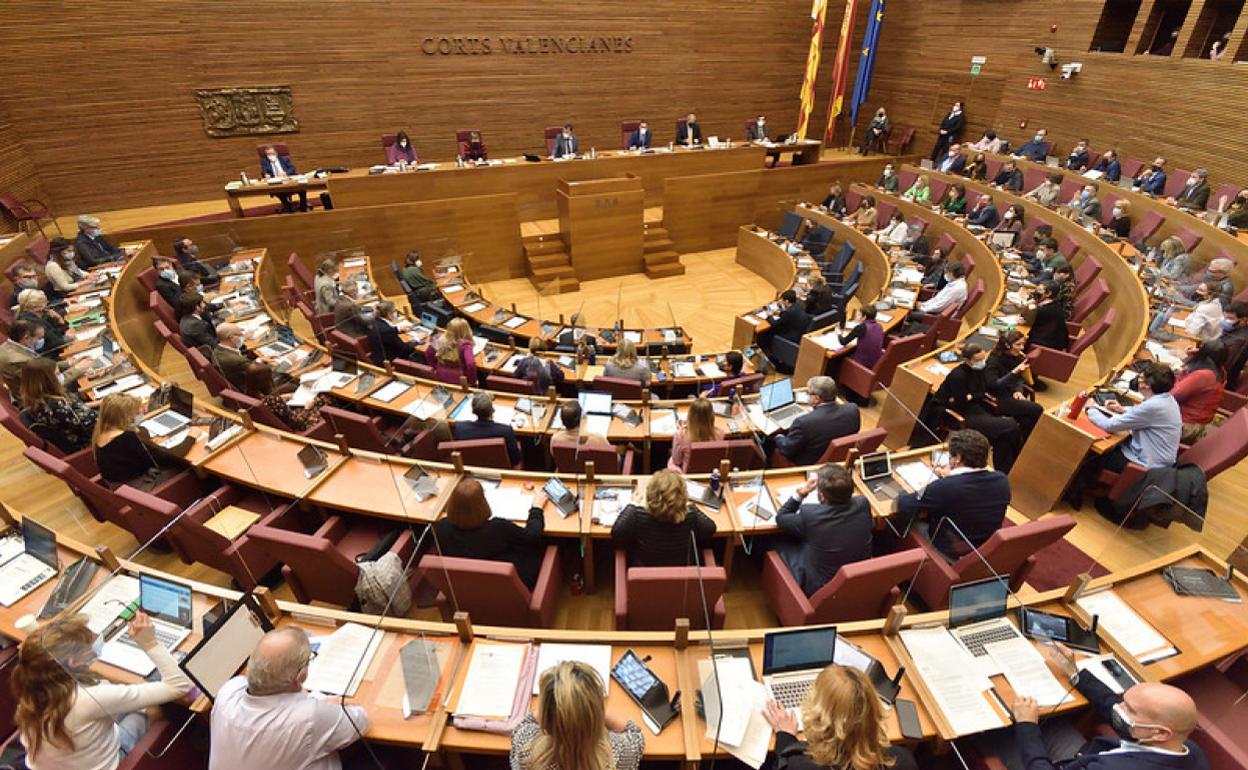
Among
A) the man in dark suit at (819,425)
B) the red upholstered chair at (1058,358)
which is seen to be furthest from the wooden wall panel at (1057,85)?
the man in dark suit at (819,425)

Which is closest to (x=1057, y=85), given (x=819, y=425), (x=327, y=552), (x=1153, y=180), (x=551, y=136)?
(x=1153, y=180)

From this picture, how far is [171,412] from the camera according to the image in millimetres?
4949

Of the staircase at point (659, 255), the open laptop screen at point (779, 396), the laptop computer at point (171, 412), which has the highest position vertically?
the laptop computer at point (171, 412)

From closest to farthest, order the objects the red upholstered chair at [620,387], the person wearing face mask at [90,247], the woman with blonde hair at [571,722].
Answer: the woman with blonde hair at [571,722], the red upholstered chair at [620,387], the person wearing face mask at [90,247]

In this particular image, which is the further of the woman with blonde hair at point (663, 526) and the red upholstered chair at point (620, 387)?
the red upholstered chair at point (620, 387)

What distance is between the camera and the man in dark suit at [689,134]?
12.4 metres

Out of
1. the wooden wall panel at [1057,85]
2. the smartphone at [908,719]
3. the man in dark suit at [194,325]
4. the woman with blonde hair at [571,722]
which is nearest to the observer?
the woman with blonde hair at [571,722]

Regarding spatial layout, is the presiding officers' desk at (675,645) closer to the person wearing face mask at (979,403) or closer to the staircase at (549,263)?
the person wearing face mask at (979,403)

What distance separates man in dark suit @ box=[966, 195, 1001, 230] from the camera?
9.86 m

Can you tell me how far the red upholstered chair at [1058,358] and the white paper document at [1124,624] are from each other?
4.16 m

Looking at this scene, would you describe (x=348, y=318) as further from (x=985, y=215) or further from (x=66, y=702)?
(x=985, y=215)

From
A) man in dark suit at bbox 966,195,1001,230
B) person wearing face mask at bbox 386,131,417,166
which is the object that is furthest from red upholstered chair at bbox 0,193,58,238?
man in dark suit at bbox 966,195,1001,230

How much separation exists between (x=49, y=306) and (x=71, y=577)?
5.87 m

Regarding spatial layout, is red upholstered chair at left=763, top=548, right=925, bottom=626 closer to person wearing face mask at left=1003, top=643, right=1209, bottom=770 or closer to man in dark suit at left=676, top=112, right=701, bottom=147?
person wearing face mask at left=1003, top=643, right=1209, bottom=770
